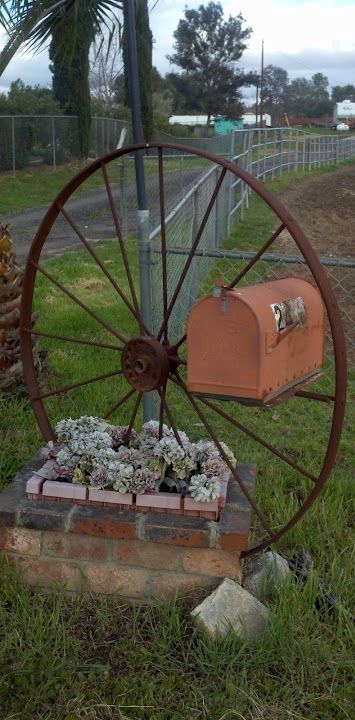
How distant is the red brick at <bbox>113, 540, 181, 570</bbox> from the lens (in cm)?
269

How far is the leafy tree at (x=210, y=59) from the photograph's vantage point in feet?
198

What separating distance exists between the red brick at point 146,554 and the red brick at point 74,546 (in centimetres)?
5

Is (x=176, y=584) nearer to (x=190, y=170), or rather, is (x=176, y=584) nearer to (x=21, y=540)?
(x=21, y=540)

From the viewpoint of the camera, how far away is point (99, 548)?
2742 millimetres

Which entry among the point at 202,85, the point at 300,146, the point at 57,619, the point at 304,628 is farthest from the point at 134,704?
the point at 202,85

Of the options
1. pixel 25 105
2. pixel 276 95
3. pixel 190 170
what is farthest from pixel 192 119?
pixel 190 170

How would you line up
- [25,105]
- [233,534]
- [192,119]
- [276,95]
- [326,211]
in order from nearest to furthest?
1. [233,534]
2. [326,211]
3. [25,105]
4. [192,119]
5. [276,95]

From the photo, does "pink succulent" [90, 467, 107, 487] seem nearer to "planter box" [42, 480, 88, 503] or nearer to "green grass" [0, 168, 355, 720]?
"planter box" [42, 480, 88, 503]

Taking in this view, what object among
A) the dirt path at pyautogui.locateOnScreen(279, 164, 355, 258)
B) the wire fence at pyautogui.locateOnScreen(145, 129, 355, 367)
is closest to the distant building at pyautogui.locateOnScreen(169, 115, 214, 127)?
the dirt path at pyautogui.locateOnScreen(279, 164, 355, 258)

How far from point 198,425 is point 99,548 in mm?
1692

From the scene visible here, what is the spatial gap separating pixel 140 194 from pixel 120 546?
4.60 ft

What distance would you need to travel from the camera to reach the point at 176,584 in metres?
2.71

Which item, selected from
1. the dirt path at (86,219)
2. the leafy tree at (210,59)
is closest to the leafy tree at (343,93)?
the leafy tree at (210,59)

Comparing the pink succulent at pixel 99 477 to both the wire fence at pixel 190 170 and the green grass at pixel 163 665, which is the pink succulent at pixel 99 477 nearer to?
the green grass at pixel 163 665
